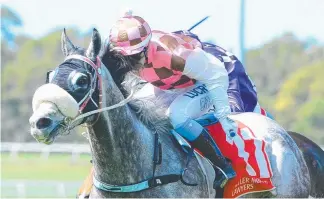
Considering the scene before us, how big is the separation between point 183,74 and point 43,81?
2816 centimetres

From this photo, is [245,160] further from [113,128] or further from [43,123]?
[43,123]

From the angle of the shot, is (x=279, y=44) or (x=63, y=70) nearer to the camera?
(x=63, y=70)

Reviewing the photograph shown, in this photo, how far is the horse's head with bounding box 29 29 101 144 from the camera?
5105mm

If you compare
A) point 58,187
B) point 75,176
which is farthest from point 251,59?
point 58,187

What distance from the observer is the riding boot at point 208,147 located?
19.8 feet

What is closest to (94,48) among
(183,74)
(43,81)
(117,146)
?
(117,146)

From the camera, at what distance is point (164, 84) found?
6180 mm

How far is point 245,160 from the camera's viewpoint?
21.2 ft

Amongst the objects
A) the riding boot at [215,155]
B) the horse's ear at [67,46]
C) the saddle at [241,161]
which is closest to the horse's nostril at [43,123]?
the horse's ear at [67,46]

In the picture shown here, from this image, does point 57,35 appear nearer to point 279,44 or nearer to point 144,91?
point 279,44

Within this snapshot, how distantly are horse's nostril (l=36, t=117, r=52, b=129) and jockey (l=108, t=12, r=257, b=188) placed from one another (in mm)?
855

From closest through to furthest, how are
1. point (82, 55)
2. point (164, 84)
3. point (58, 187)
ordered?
point (82, 55) < point (164, 84) < point (58, 187)

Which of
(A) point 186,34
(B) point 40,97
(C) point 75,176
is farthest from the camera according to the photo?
(C) point 75,176

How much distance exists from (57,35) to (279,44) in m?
15.5
